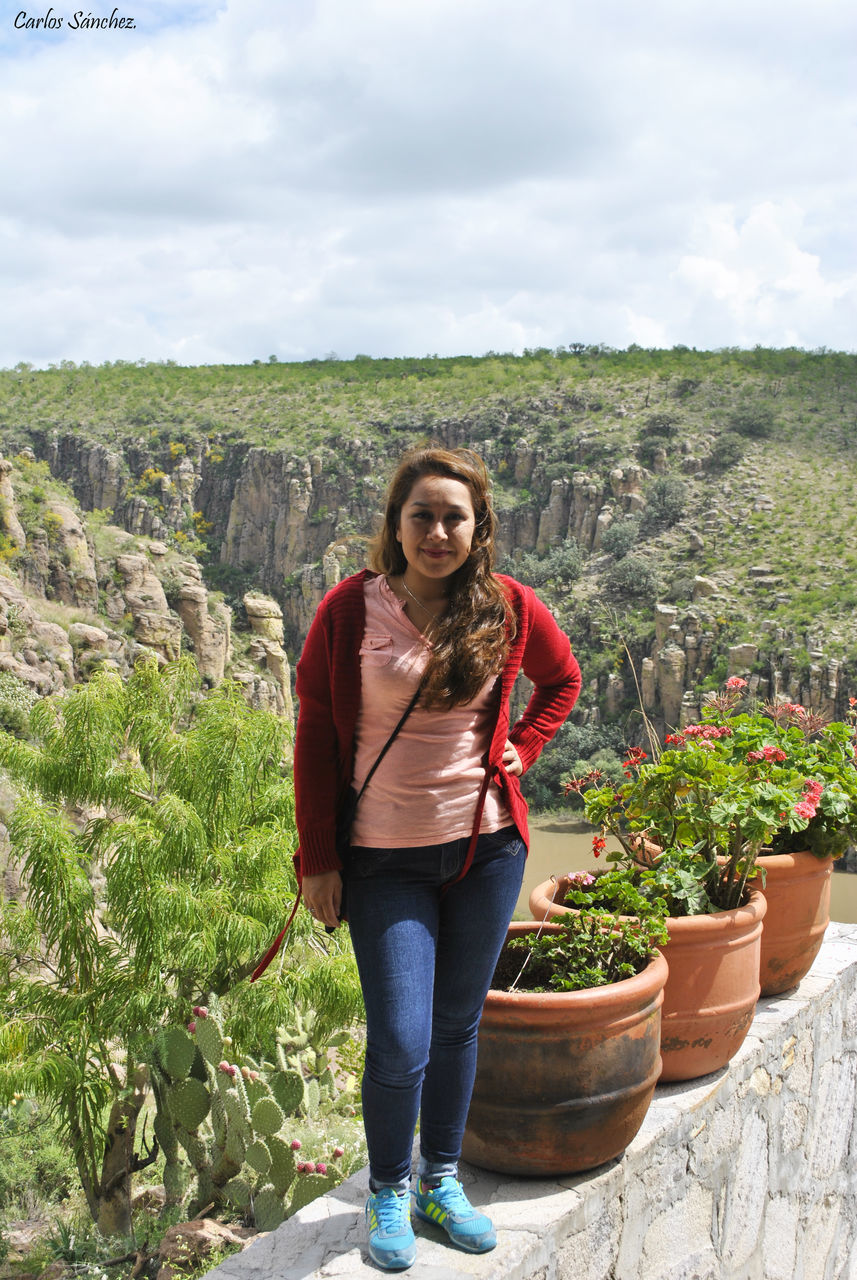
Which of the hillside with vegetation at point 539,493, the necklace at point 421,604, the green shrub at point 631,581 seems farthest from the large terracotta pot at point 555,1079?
the green shrub at point 631,581

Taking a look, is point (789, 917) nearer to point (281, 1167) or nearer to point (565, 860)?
point (281, 1167)

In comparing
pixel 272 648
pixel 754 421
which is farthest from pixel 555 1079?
pixel 754 421

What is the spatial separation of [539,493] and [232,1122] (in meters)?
40.1

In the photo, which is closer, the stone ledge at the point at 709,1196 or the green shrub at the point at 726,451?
the stone ledge at the point at 709,1196

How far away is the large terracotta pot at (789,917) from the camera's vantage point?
7.43 feet

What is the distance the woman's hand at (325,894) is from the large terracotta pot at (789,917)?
118cm

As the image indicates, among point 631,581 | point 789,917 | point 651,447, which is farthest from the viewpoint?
point 651,447

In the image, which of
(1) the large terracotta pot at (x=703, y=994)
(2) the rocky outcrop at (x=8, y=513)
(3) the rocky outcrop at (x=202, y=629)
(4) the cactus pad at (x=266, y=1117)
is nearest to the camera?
(1) the large terracotta pot at (x=703, y=994)

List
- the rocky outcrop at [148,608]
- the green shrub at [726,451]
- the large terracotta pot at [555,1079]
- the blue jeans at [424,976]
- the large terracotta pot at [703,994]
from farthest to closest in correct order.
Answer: the green shrub at [726,451], the rocky outcrop at [148,608], the large terracotta pot at [703,994], the large terracotta pot at [555,1079], the blue jeans at [424,976]

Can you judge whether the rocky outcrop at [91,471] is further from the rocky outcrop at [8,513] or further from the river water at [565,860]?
the river water at [565,860]

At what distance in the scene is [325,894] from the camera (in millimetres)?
1423

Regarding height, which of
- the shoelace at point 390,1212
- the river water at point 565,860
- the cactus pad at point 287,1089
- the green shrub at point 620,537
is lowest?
the river water at point 565,860

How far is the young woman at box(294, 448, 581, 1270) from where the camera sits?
4.52 feet

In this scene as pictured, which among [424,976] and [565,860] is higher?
[424,976]
